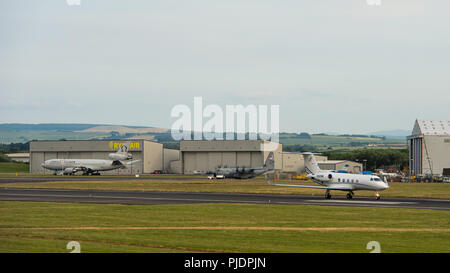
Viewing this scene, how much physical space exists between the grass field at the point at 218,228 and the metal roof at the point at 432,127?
362ft

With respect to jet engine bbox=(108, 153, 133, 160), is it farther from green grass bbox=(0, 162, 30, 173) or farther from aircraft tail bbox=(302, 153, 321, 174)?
aircraft tail bbox=(302, 153, 321, 174)

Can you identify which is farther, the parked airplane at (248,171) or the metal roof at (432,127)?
the metal roof at (432,127)

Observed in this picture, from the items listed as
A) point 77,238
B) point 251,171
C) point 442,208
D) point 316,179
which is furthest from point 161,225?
point 251,171

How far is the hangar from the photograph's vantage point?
172 meters

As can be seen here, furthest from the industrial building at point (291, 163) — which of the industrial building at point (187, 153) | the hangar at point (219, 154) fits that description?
the hangar at point (219, 154)

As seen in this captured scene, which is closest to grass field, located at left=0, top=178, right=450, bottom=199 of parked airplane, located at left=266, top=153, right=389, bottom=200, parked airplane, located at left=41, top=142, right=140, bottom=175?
parked airplane, located at left=266, top=153, right=389, bottom=200

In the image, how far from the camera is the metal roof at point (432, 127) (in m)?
148

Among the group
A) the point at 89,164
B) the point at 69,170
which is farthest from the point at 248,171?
the point at 69,170

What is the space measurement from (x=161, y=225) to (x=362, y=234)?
12341 mm

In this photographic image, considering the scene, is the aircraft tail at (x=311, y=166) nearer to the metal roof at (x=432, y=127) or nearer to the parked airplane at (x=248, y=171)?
the parked airplane at (x=248, y=171)

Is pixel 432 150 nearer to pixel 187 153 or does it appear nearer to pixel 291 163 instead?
pixel 291 163
